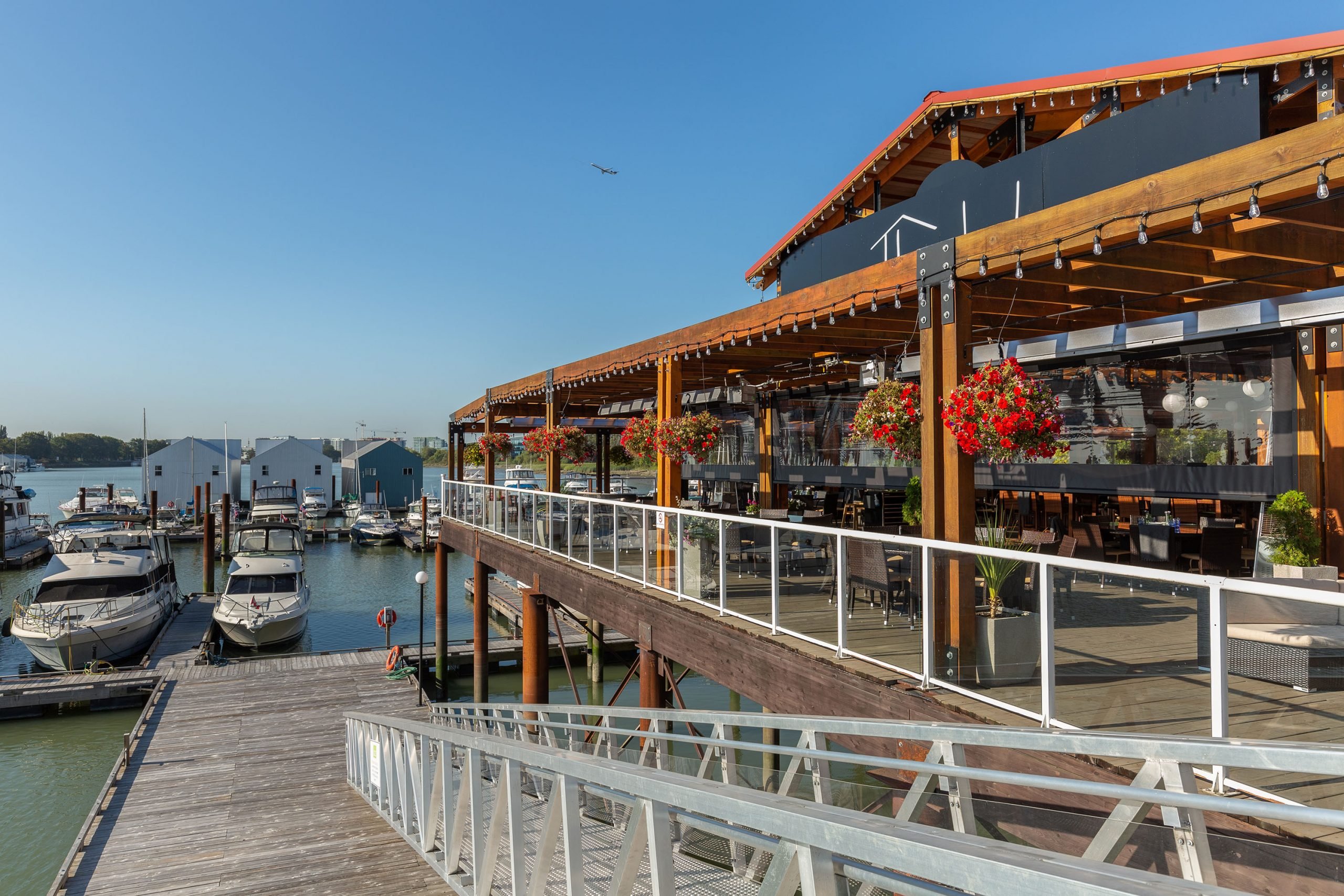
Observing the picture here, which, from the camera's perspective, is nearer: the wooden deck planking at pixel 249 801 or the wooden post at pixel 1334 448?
the wooden post at pixel 1334 448

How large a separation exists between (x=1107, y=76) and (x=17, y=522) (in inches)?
2290

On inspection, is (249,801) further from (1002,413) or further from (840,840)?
(840,840)

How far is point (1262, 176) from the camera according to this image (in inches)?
167

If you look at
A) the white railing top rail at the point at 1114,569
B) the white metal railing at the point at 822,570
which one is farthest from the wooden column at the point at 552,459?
the white railing top rail at the point at 1114,569

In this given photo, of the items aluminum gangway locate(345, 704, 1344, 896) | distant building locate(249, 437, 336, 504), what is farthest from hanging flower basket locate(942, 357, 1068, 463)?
A: distant building locate(249, 437, 336, 504)

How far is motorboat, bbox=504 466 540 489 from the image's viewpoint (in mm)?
16686

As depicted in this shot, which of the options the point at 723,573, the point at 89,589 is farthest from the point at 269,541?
the point at 723,573

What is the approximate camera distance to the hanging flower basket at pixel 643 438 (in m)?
10.5

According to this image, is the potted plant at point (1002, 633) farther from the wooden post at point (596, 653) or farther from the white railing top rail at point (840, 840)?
the wooden post at point (596, 653)

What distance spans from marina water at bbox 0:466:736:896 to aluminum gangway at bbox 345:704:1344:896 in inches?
462

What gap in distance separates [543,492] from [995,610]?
8.48m

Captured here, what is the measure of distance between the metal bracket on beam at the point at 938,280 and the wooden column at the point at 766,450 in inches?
472

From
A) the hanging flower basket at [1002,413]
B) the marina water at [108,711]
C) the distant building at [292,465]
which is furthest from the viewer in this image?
the distant building at [292,465]

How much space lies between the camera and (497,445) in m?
20.5
